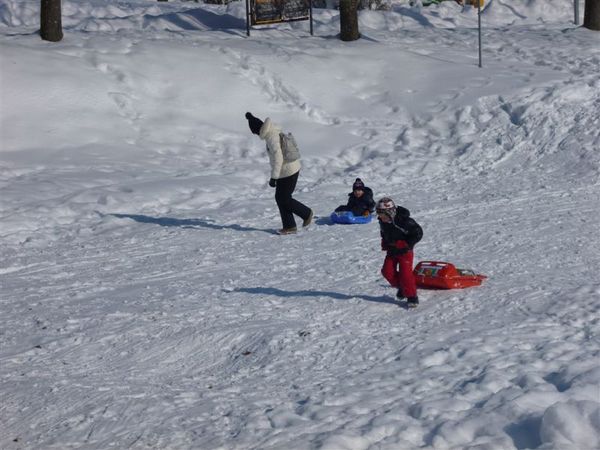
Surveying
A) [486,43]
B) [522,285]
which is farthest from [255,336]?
[486,43]

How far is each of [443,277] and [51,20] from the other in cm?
1405

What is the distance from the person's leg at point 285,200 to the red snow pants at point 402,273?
3.98m

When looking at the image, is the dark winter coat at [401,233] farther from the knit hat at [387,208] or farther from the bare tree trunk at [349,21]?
the bare tree trunk at [349,21]

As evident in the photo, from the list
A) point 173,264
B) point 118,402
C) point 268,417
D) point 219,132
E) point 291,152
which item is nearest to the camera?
point 268,417

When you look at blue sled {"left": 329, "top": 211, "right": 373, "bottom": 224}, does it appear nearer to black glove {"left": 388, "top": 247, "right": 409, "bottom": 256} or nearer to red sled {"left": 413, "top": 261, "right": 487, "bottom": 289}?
red sled {"left": 413, "top": 261, "right": 487, "bottom": 289}

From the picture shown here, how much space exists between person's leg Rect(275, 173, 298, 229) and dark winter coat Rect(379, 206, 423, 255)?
13.3 feet

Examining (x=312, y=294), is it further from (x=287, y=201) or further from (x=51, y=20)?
(x=51, y=20)

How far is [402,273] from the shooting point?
31.9 ft

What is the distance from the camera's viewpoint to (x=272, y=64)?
2181 cm

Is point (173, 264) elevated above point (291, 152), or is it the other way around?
point (291, 152)

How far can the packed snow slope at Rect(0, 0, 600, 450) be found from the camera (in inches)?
281

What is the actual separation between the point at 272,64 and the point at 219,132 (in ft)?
10.2

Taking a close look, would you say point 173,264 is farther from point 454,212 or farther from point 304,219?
point 454,212

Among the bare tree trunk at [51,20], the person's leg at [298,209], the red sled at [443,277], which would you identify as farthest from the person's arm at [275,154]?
the bare tree trunk at [51,20]
